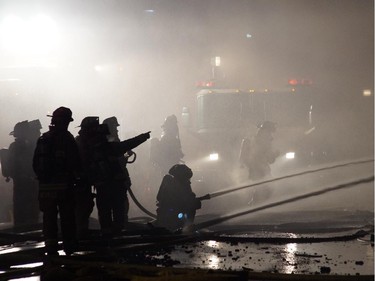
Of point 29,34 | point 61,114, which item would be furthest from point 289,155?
point 29,34

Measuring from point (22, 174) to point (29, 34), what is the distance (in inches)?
539

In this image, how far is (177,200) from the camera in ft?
34.9

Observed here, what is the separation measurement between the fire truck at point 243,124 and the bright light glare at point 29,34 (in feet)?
29.0

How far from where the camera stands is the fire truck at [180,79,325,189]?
17.5 m

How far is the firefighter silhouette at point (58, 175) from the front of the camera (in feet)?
27.9

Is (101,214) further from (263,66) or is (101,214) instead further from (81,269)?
(263,66)

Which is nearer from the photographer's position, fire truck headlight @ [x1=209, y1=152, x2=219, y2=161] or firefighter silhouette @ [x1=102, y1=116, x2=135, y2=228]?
firefighter silhouette @ [x1=102, y1=116, x2=135, y2=228]

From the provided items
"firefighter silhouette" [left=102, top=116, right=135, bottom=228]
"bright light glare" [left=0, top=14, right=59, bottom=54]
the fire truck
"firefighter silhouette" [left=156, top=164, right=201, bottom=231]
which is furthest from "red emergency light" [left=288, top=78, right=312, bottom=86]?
"bright light glare" [left=0, top=14, right=59, bottom=54]

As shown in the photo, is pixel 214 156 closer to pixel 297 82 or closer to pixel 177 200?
pixel 297 82

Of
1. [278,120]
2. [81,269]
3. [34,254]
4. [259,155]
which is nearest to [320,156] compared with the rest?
[278,120]

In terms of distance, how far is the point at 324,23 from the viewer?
1093 inches

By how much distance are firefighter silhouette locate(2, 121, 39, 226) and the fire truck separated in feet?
17.9

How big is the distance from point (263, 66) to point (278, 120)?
689cm

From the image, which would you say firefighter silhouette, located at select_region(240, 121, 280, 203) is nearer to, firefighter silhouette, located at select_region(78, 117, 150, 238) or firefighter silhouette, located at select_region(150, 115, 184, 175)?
firefighter silhouette, located at select_region(150, 115, 184, 175)
